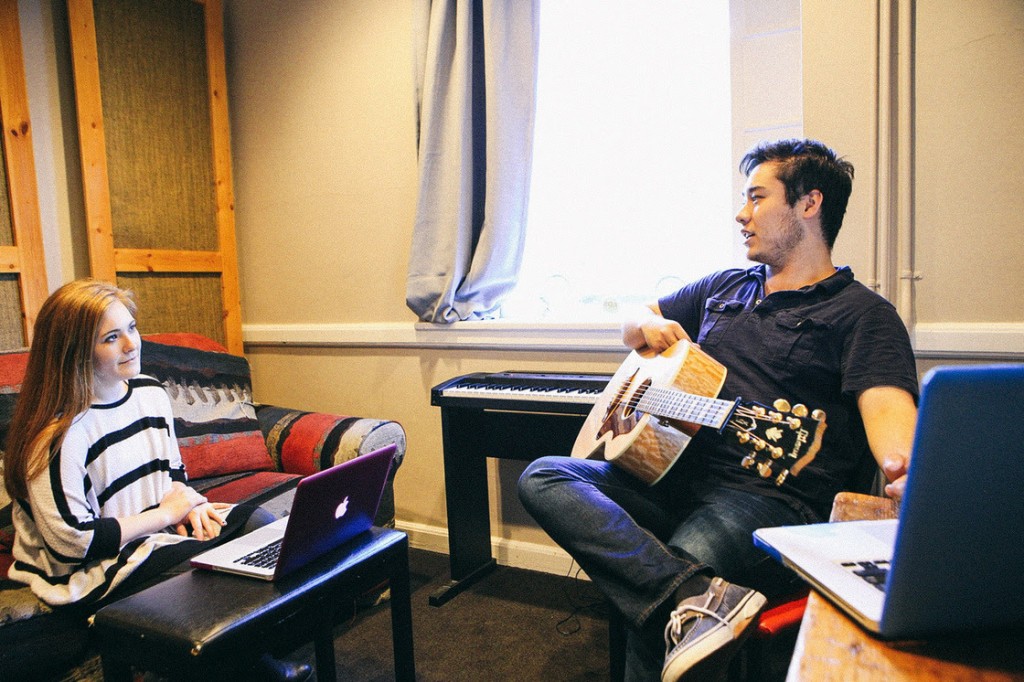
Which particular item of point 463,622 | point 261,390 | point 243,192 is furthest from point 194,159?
point 463,622

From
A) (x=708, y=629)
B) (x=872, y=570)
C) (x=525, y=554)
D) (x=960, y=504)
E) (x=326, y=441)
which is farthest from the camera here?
(x=525, y=554)

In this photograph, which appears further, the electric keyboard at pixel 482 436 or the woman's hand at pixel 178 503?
the electric keyboard at pixel 482 436

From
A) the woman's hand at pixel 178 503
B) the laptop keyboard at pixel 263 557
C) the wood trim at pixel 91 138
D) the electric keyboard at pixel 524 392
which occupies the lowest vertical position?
the laptop keyboard at pixel 263 557

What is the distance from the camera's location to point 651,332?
181cm

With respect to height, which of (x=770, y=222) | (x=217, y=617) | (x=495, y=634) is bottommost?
(x=495, y=634)

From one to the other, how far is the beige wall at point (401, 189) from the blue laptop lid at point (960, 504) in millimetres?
1545

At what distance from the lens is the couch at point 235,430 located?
2168mm

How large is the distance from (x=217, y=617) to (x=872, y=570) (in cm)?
99

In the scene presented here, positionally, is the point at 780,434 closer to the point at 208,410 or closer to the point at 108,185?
the point at 208,410

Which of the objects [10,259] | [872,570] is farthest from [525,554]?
[10,259]

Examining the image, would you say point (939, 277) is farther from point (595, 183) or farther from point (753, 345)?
point (595, 183)

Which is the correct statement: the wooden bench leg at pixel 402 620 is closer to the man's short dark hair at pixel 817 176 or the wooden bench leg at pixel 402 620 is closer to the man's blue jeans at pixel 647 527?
the man's blue jeans at pixel 647 527

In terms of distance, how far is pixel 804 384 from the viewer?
1519mm

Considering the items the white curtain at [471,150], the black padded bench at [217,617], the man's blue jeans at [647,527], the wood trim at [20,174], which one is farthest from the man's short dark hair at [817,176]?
the wood trim at [20,174]
